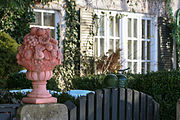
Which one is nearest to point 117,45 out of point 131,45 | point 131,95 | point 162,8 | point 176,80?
point 131,45

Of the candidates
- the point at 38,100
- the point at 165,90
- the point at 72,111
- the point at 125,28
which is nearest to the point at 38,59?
the point at 38,100

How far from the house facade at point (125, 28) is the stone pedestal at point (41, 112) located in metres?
5.68

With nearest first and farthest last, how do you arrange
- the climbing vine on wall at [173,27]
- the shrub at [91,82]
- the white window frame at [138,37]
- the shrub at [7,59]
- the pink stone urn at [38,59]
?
the pink stone urn at [38,59], the shrub at [91,82], the shrub at [7,59], the white window frame at [138,37], the climbing vine on wall at [173,27]

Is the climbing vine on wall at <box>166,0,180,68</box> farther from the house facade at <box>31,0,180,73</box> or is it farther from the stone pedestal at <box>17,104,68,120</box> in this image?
the stone pedestal at <box>17,104,68,120</box>

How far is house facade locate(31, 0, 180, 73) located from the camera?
8633 mm

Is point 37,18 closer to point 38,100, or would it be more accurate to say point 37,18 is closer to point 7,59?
point 7,59

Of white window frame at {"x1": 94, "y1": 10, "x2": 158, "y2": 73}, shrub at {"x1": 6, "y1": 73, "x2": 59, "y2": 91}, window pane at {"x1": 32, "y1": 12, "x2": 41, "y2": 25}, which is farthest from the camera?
white window frame at {"x1": 94, "y1": 10, "x2": 158, "y2": 73}

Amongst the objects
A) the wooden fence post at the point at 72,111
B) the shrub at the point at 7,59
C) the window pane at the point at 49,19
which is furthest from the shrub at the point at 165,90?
the window pane at the point at 49,19

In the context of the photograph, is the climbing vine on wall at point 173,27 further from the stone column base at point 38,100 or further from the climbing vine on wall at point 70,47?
the stone column base at point 38,100

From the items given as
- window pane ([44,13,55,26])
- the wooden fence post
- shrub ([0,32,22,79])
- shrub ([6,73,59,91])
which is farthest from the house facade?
the wooden fence post

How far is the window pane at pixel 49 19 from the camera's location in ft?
27.9

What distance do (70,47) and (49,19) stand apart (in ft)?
3.10

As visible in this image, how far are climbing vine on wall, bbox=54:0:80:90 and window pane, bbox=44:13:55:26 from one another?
0.38m

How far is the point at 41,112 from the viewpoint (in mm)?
2584
